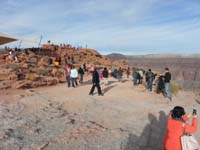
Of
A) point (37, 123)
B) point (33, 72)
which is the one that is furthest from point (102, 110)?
point (33, 72)


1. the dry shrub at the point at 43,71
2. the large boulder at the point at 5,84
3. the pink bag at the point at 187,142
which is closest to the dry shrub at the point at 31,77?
the large boulder at the point at 5,84

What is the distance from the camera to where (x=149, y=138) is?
8.53 meters

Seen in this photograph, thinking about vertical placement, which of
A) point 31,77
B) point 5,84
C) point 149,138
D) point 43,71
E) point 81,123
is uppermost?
point 43,71

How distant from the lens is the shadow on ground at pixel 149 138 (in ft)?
25.3

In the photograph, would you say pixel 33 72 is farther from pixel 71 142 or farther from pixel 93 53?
pixel 93 53

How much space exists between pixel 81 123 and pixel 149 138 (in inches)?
94.9

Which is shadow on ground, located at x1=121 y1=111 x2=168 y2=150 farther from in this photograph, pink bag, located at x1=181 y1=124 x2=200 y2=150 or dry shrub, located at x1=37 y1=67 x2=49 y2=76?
dry shrub, located at x1=37 y1=67 x2=49 y2=76

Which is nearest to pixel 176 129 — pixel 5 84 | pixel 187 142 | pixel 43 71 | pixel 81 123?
pixel 187 142

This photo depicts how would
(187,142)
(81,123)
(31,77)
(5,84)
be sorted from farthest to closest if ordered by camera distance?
1. (31,77)
2. (5,84)
3. (81,123)
4. (187,142)

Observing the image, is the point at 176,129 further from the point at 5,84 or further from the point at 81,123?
the point at 5,84

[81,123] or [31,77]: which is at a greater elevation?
[31,77]

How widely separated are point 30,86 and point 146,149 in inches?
500

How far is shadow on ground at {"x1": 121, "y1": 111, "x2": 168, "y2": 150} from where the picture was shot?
25.3 ft

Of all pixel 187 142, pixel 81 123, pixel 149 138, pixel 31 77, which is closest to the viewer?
pixel 187 142
